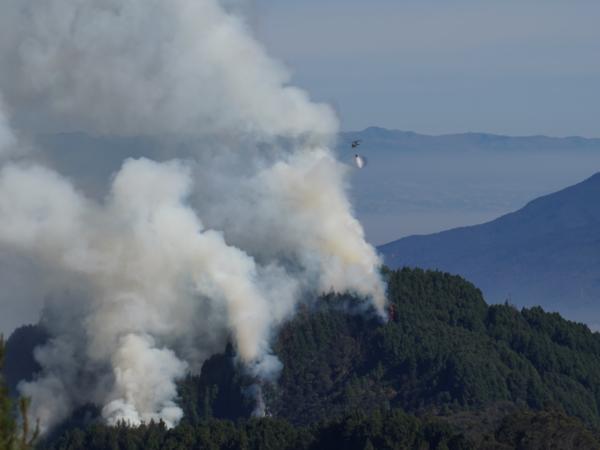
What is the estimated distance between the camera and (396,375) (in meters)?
146

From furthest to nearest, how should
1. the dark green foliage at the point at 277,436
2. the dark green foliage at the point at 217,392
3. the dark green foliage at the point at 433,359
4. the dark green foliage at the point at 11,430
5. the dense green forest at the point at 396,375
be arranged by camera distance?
the dark green foliage at the point at 217,392, the dark green foliage at the point at 433,359, the dense green forest at the point at 396,375, the dark green foliage at the point at 277,436, the dark green foliage at the point at 11,430

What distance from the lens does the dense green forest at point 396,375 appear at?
122438 millimetres

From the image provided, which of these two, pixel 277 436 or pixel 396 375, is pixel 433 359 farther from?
pixel 277 436

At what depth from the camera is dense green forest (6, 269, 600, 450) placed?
12244 cm

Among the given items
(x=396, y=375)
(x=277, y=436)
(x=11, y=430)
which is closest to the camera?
(x=11, y=430)

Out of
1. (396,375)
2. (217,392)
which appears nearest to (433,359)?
(396,375)

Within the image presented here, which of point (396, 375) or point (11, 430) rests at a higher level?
point (396, 375)

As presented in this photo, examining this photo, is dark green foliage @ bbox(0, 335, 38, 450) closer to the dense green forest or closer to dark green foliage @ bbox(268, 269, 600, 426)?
the dense green forest

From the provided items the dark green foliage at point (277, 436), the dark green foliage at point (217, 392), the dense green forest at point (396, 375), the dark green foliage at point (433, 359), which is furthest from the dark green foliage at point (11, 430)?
the dark green foliage at point (217, 392)

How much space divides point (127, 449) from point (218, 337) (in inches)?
1303

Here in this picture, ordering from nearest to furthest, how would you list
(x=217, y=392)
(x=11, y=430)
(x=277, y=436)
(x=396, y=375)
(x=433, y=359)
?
(x=11, y=430), (x=277, y=436), (x=433, y=359), (x=396, y=375), (x=217, y=392)

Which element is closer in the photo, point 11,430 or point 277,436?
point 11,430

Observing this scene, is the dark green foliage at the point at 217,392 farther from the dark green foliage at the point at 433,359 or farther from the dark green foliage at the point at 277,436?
the dark green foliage at the point at 277,436

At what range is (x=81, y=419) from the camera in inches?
5709
